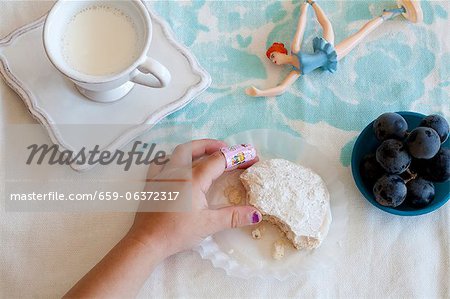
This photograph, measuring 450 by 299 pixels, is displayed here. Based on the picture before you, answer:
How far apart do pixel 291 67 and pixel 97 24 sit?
0.30 meters

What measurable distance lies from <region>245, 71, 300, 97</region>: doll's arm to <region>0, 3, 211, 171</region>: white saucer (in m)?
0.07

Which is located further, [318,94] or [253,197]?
[318,94]

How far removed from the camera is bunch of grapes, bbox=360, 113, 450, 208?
2.30 ft

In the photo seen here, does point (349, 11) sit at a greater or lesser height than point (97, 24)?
lesser

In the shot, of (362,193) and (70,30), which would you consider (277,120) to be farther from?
(70,30)

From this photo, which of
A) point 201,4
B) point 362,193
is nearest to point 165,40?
point 201,4

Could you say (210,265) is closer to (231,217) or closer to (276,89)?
(231,217)

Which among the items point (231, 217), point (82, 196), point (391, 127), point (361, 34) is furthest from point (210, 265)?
point (361, 34)

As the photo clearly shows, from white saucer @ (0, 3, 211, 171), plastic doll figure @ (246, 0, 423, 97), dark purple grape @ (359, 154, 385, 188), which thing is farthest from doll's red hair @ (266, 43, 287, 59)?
dark purple grape @ (359, 154, 385, 188)

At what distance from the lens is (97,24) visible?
707 millimetres

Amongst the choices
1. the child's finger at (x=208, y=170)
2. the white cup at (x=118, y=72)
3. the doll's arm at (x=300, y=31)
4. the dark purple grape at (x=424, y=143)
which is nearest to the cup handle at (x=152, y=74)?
the white cup at (x=118, y=72)

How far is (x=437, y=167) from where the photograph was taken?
708 mm

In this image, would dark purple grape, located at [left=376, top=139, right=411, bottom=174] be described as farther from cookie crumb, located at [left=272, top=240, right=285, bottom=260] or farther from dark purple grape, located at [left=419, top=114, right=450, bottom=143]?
cookie crumb, located at [left=272, top=240, right=285, bottom=260]

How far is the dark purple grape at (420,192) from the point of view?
28.5 inches
